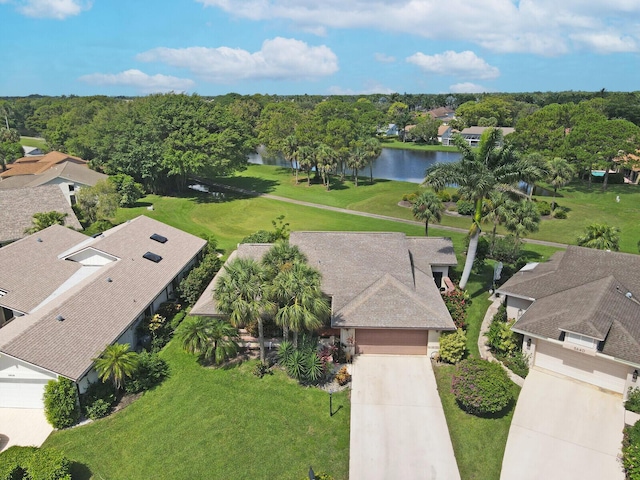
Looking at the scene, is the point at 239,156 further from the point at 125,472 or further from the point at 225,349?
the point at 125,472

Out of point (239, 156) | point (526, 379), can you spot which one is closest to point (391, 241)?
point (526, 379)

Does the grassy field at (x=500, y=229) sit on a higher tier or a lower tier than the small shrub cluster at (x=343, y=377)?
higher

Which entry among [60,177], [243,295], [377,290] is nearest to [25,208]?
[60,177]

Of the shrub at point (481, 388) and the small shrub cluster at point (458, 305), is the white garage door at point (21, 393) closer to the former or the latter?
the shrub at point (481, 388)

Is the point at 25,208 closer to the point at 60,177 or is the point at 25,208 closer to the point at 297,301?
the point at 60,177

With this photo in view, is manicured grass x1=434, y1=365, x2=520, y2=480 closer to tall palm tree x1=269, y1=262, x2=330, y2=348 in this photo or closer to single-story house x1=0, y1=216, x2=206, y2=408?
tall palm tree x1=269, y1=262, x2=330, y2=348

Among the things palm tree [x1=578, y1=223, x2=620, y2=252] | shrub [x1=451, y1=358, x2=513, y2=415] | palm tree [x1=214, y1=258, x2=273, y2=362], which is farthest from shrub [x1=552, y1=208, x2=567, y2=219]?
palm tree [x1=214, y1=258, x2=273, y2=362]

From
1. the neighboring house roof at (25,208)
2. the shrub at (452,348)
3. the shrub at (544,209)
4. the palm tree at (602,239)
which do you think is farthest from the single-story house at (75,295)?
the shrub at (544,209)
